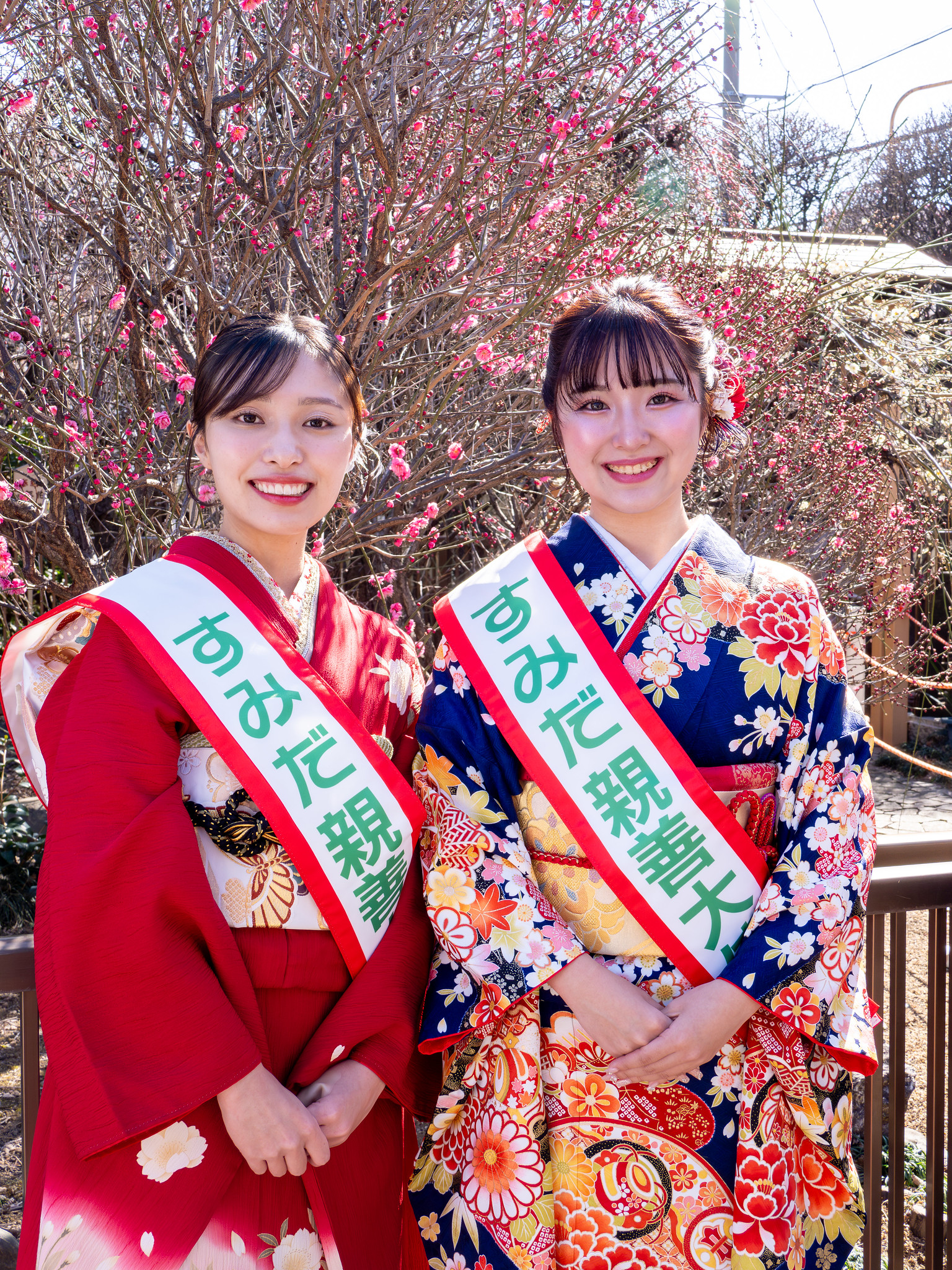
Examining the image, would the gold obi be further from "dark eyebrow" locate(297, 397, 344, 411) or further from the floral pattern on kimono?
"dark eyebrow" locate(297, 397, 344, 411)

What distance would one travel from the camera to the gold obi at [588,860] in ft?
5.13

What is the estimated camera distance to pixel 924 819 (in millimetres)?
6434

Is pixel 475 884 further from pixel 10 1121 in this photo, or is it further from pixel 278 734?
pixel 10 1121

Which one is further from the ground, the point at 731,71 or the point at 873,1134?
the point at 731,71

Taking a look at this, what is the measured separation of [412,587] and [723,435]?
2776 mm

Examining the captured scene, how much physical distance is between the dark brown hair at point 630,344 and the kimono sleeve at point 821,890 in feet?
1.61

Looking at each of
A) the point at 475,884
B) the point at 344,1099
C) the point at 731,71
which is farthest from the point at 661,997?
the point at 731,71

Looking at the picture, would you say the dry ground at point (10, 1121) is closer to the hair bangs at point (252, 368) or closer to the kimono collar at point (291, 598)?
the kimono collar at point (291, 598)

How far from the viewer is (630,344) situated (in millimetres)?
1663

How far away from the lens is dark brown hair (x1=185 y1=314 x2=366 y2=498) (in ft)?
5.36

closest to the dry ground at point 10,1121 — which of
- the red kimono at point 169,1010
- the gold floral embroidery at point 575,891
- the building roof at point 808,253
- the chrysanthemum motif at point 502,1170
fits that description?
the red kimono at point 169,1010

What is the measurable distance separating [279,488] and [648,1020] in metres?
0.99

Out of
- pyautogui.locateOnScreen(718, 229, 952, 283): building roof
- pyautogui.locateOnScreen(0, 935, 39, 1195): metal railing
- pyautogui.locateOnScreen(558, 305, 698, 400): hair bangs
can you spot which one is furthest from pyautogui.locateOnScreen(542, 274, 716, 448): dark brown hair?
pyautogui.locateOnScreen(718, 229, 952, 283): building roof

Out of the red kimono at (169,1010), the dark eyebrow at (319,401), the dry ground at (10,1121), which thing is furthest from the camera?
the dry ground at (10,1121)
